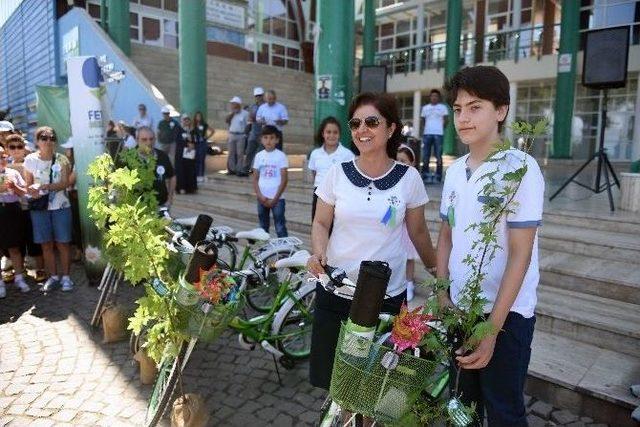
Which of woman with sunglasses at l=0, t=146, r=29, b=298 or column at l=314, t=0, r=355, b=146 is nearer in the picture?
woman with sunglasses at l=0, t=146, r=29, b=298

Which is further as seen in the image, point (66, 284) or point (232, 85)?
point (232, 85)

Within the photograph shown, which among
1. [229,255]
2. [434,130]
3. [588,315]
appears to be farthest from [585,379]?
[434,130]

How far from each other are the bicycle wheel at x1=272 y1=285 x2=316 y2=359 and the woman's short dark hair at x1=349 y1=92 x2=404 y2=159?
5.76 feet

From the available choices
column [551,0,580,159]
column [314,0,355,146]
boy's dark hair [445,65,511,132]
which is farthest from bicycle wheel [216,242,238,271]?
column [551,0,580,159]

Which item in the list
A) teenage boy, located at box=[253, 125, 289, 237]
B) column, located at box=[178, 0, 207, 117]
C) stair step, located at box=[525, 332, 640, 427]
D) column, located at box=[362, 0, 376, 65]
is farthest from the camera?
column, located at box=[362, 0, 376, 65]

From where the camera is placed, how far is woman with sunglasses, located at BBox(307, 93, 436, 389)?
2350 mm

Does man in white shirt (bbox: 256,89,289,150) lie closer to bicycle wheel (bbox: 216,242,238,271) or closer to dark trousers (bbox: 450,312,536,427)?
bicycle wheel (bbox: 216,242,238,271)

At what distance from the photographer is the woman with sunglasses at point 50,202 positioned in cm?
558

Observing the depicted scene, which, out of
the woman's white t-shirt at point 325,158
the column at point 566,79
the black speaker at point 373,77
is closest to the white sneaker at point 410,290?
the woman's white t-shirt at point 325,158

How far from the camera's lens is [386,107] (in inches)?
93.7

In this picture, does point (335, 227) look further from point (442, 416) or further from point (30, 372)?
point (30, 372)

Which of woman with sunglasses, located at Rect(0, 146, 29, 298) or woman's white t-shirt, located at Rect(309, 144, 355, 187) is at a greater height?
woman's white t-shirt, located at Rect(309, 144, 355, 187)

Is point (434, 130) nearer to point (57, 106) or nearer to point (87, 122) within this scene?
point (87, 122)

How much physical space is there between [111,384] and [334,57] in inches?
258
